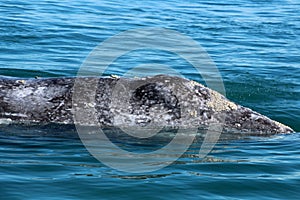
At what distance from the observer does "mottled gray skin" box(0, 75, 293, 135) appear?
961 cm

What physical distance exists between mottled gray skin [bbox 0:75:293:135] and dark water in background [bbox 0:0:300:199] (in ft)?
0.85

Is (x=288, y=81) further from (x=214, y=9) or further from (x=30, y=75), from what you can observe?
(x=214, y=9)

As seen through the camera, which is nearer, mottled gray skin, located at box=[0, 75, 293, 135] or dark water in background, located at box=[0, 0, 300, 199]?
dark water in background, located at box=[0, 0, 300, 199]

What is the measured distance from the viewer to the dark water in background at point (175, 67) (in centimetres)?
770

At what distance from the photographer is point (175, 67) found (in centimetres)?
1620

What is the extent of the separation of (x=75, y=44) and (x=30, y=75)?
3.81 meters

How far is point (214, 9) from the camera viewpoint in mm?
24578

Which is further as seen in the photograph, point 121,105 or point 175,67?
point 175,67

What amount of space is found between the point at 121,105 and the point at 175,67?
21.9 ft

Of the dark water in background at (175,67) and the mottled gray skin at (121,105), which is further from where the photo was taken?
the mottled gray skin at (121,105)

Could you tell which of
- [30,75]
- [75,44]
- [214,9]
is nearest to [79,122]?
[30,75]

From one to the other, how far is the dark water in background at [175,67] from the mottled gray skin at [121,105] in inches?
10.2

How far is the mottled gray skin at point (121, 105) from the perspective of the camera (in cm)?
961

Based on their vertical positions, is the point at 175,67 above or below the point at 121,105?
above
